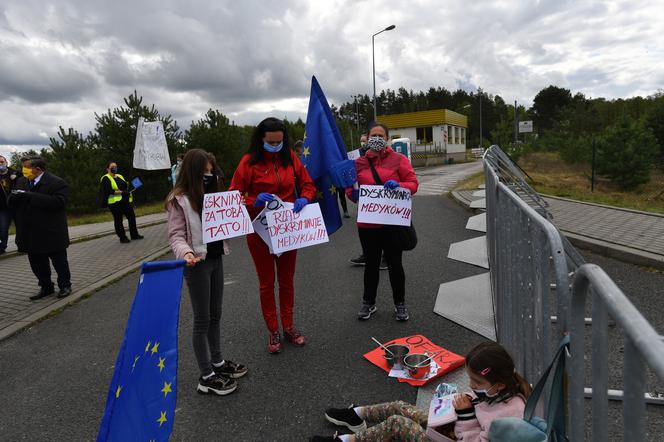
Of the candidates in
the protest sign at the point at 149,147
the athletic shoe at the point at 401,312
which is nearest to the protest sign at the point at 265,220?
the athletic shoe at the point at 401,312

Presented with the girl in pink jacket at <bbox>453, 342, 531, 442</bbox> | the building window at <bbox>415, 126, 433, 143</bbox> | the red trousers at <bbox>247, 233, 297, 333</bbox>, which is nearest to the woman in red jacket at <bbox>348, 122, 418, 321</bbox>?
the red trousers at <bbox>247, 233, 297, 333</bbox>

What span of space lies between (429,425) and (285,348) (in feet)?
6.34

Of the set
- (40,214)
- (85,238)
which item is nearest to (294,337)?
(40,214)

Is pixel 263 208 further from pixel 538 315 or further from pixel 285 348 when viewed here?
pixel 538 315

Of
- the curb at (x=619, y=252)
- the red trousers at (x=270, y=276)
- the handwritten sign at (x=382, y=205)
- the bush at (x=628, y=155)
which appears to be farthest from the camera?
the bush at (x=628, y=155)

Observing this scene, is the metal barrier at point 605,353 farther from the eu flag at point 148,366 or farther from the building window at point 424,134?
the building window at point 424,134

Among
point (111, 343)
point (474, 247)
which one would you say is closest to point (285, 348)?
point (111, 343)

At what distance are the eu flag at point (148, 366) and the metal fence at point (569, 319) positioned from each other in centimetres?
167

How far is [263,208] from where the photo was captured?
3615mm

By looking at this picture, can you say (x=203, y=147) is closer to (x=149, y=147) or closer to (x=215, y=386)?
(x=149, y=147)

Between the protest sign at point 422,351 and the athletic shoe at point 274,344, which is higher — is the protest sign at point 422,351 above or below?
below

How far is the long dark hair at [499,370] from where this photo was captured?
6.25ft

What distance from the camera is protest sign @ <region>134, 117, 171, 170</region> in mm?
12125

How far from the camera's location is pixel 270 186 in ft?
11.9
